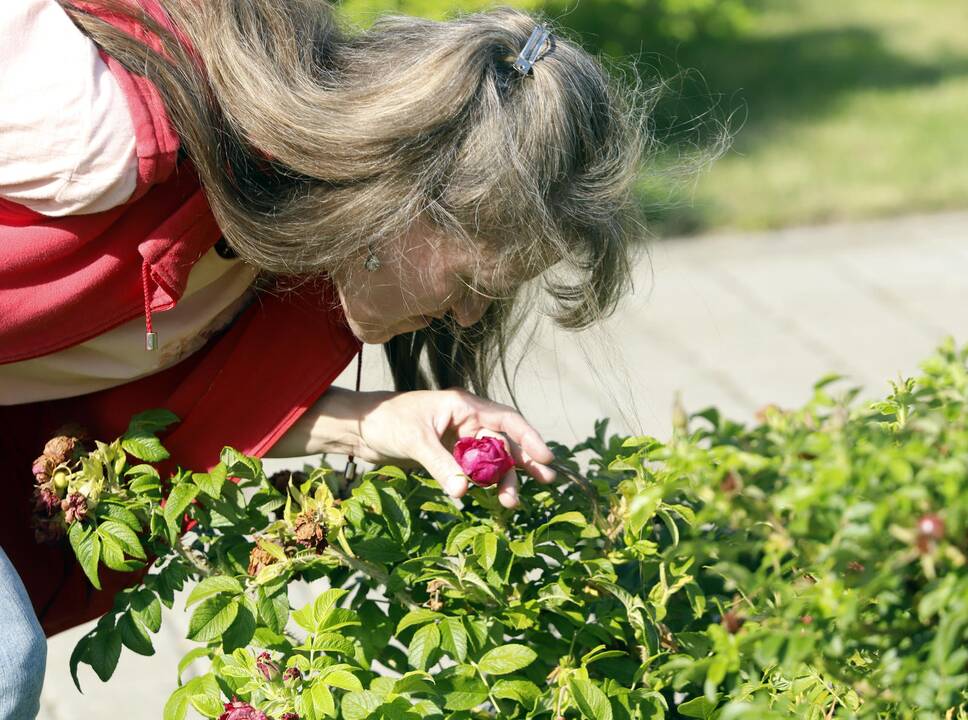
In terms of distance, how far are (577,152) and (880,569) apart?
825mm

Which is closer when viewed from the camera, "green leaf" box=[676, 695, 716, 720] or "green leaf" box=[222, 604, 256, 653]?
"green leaf" box=[676, 695, 716, 720]

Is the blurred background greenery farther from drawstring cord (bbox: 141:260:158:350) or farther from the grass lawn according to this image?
drawstring cord (bbox: 141:260:158:350)

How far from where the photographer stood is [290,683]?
137 centimetres

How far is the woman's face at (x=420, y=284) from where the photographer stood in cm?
167

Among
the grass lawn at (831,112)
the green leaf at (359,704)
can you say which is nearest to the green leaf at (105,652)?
the green leaf at (359,704)

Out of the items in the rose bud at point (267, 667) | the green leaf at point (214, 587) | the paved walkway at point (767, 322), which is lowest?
the paved walkway at point (767, 322)

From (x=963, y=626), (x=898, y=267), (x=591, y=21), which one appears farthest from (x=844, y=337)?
(x=963, y=626)

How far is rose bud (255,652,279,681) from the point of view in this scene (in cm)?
139

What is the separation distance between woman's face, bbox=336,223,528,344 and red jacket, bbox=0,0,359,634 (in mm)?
107

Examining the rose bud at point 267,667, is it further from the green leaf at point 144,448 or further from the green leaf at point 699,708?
the green leaf at point 699,708

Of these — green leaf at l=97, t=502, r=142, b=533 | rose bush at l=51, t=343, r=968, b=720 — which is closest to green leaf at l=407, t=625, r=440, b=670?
rose bush at l=51, t=343, r=968, b=720

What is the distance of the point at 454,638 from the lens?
4.61ft

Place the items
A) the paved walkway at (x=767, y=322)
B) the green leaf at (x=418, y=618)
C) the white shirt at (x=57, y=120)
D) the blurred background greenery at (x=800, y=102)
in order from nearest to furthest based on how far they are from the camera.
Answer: the green leaf at (x=418, y=618)
the white shirt at (x=57, y=120)
the paved walkway at (x=767, y=322)
the blurred background greenery at (x=800, y=102)

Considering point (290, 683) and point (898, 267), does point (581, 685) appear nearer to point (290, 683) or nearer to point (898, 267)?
point (290, 683)
